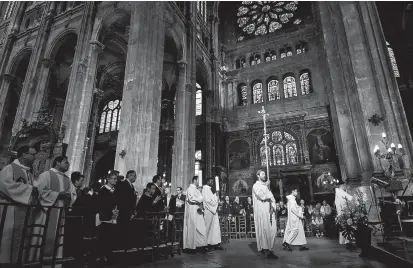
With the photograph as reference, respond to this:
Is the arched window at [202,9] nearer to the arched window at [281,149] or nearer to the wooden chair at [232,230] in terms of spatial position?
the arched window at [281,149]

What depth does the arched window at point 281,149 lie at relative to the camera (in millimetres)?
19766

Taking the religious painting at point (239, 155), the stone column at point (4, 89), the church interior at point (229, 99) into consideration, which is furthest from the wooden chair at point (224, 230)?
the stone column at point (4, 89)

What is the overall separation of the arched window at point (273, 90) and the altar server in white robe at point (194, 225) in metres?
17.6

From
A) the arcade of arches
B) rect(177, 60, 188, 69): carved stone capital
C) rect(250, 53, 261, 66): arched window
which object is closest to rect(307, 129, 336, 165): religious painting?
the arcade of arches

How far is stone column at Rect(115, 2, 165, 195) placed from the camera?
1077 cm

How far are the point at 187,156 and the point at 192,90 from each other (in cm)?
469

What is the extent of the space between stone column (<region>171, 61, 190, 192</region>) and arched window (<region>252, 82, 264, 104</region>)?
8.41 meters

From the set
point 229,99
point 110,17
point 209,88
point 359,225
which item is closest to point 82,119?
point 110,17

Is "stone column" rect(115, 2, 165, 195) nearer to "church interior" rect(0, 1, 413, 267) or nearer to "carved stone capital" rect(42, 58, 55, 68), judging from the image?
"church interior" rect(0, 1, 413, 267)

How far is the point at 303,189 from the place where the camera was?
18953 millimetres

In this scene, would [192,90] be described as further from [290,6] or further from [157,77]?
[290,6]

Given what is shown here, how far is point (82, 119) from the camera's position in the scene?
1373 cm

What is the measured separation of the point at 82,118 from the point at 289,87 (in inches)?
664

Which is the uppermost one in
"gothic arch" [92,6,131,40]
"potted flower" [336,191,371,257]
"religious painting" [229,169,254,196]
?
"gothic arch" [92,6,131,40]
